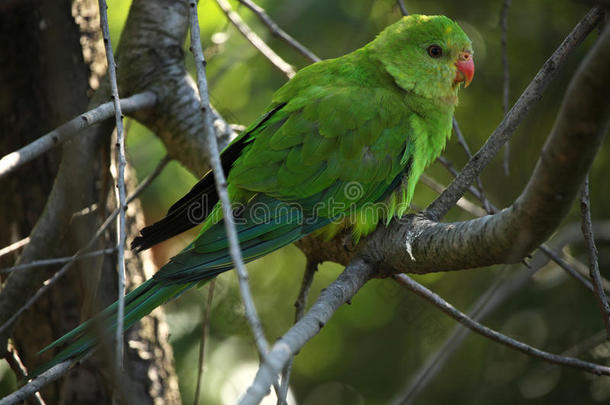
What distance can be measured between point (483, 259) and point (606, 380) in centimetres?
201

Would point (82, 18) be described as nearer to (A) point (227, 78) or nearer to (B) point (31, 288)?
(A) point (227, 78)

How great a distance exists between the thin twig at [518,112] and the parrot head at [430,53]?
915 millimetres

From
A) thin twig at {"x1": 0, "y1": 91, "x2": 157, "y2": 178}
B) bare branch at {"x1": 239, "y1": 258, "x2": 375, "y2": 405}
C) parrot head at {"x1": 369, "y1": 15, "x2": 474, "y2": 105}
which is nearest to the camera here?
bare branch at {"x1": 239, "y1": 258, "x2": 375, "y2": 405}

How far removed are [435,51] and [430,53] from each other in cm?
3

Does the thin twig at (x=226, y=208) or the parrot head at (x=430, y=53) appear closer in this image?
the thin twig at (x=226, y=208)

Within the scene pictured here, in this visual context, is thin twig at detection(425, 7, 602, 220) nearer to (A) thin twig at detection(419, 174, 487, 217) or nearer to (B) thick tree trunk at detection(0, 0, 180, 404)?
(A) thin twig at detection(419, 174, 487, 217)

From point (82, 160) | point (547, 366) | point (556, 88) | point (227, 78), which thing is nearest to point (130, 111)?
point (82, 160)

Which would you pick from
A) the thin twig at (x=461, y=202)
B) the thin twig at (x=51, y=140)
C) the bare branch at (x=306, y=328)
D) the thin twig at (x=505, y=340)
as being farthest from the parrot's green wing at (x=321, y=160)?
the thin twig at (x=51, y=140)

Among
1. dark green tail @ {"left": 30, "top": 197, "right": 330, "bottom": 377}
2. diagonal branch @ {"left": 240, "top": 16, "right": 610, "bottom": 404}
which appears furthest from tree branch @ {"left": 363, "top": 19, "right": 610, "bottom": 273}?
dark green tail @ {"left": 30, "top": 197, "right": 330, "bottom": 377}

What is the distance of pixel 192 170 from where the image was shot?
297cm

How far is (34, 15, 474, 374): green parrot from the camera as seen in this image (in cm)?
256

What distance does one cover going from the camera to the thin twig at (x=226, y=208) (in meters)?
1.10

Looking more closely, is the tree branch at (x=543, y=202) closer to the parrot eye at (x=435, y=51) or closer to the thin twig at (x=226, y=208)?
the thin twig at (x=226, y=208)

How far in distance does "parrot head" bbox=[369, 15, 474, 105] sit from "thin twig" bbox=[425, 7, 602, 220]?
0.92 meters
